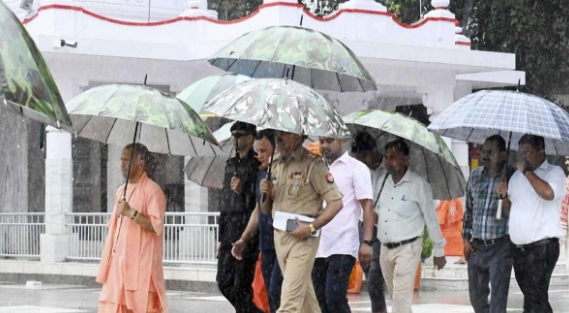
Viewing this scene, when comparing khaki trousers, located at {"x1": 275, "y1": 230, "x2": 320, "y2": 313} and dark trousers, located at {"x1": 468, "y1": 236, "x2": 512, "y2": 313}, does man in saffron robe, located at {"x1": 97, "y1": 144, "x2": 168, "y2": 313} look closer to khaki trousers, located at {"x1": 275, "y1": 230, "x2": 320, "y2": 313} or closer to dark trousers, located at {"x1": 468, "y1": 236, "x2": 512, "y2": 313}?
khaki trousers, located at {"x1": 275, "y1": 230, "x2": 320, "y2": 313}

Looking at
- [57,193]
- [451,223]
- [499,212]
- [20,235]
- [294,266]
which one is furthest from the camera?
[20,235]

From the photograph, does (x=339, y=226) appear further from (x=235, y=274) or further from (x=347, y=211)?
(x=235, y=274)

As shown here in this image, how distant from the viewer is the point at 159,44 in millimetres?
21266

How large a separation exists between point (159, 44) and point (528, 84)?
11.5 m

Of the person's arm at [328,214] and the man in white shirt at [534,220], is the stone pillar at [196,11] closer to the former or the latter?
the man in white shirt at [534,220]

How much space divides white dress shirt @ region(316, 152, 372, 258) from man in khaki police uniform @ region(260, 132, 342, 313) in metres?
0.47

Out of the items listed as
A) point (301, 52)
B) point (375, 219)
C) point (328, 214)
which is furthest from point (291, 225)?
point (301, 52)

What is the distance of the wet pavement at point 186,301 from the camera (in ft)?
51.4

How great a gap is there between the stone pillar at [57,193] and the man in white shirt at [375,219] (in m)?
10.5

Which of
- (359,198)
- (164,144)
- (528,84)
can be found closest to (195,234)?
(164,144)

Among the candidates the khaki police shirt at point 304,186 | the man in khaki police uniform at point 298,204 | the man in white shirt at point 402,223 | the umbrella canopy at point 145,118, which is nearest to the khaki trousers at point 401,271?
the man in white shirt at point 402,223

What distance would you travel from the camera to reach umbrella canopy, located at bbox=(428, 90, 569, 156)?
394 inches

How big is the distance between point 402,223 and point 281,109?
1.83 m

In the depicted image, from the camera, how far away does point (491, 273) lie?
33.7ft
